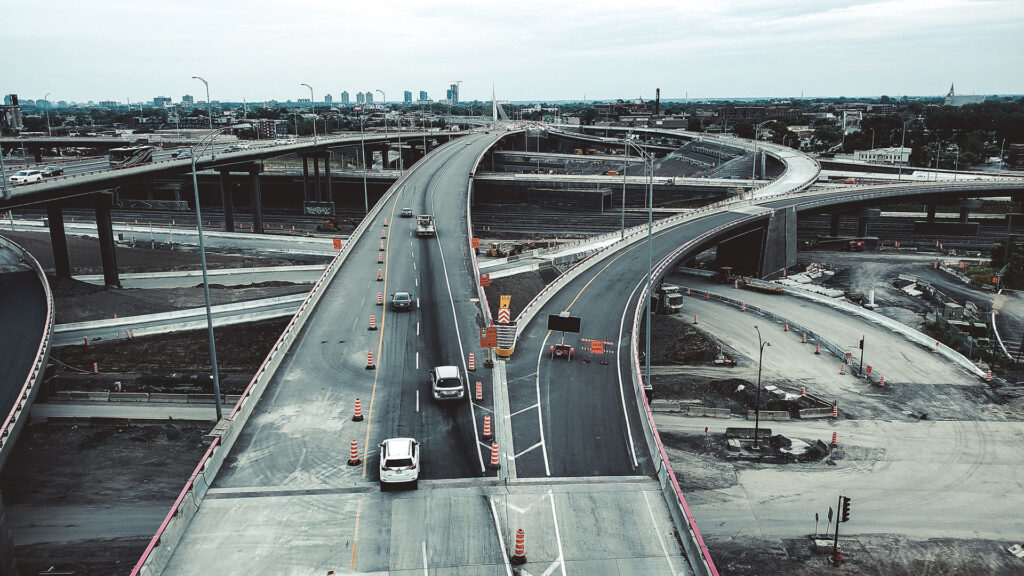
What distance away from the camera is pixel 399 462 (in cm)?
2230

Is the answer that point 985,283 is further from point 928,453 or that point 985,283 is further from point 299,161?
point 299,161

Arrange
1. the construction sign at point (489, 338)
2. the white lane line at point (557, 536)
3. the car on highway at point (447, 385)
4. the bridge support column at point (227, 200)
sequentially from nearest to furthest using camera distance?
the white lane line at point (557, 536), the car on highway at point (447, 385), the construction sign at point (489, 338), the bridge support column at point (227, 200)

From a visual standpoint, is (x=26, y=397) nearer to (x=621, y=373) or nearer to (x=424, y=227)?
(x=621, y=373)

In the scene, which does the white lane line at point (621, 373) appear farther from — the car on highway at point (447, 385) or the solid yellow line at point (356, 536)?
the solid yellow line at point (356, 536)

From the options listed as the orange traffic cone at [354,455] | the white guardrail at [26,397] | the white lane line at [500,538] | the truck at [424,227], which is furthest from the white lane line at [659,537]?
the truck at [424,227]

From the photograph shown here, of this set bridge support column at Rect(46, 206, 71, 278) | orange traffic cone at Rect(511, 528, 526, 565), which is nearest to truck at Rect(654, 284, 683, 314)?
orange traffic cone at Rect(511, 528, 526, 565)

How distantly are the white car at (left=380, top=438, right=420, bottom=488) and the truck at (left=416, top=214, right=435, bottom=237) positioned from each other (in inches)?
Result: 1505

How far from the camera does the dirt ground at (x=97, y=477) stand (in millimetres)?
26172

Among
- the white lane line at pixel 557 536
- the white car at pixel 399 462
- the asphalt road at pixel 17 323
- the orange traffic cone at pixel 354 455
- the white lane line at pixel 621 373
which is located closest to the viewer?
the white lane line at pixel 557 536

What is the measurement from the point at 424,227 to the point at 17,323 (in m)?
29.4

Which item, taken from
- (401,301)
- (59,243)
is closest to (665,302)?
(401,301)

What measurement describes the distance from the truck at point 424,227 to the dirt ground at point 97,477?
89.5ft

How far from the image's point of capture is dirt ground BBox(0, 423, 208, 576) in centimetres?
2617

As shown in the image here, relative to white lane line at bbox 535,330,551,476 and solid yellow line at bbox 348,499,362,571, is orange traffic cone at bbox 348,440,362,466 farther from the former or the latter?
white lane line at bbox 535,330,551,476
